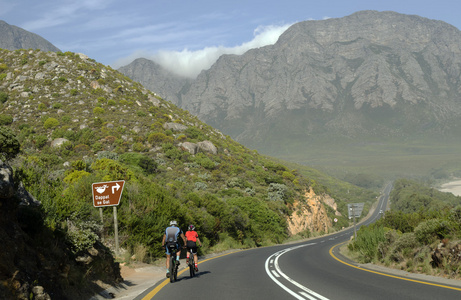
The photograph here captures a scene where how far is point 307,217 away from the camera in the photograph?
59406 mm

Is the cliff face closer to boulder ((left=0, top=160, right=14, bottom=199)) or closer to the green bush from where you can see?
the green bush

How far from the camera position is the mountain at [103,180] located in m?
8.18

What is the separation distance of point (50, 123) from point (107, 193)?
138 feet

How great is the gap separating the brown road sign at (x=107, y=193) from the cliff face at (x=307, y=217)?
4260 cm

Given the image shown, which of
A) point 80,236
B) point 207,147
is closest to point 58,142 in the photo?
point 207,147

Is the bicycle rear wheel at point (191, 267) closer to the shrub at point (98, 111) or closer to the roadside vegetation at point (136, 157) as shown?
the roadside vegetation at point (136, 157)

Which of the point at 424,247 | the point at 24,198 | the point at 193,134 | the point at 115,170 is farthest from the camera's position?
the point at 193,134

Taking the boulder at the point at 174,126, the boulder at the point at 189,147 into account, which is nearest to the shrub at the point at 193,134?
the boulder at the point at 174,126

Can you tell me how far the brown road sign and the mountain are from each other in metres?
0.53

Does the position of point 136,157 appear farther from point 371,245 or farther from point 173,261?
point 173,261

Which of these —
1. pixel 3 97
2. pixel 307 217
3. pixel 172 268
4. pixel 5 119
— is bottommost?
pixel 307 217

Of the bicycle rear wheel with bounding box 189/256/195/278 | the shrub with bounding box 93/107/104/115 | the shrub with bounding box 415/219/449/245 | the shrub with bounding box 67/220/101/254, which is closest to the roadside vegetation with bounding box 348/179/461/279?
the shrub with bounding box 415/219/449/245

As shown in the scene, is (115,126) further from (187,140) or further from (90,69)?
(90,69)

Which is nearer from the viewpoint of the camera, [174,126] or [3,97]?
[3,97]
